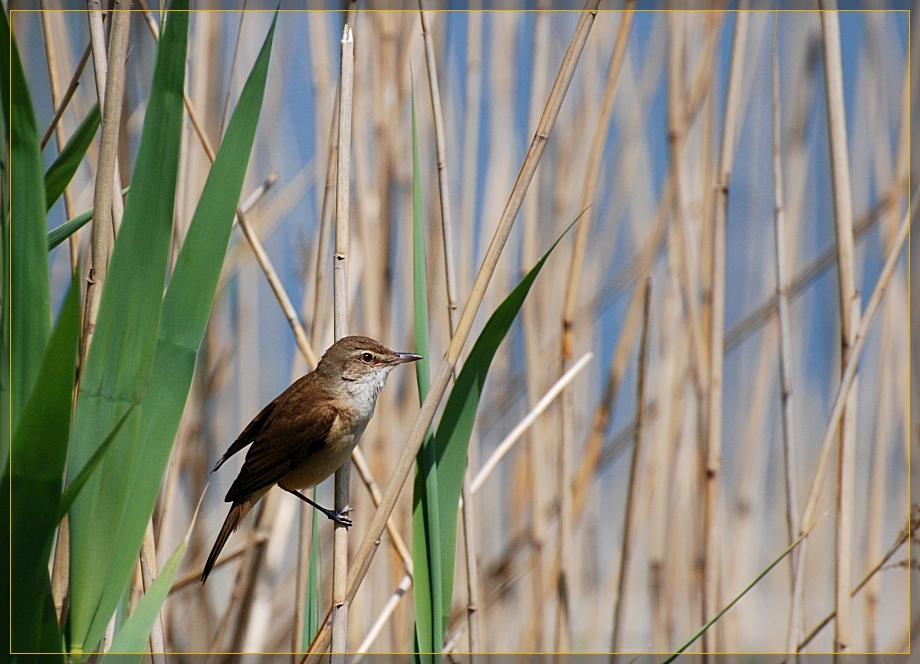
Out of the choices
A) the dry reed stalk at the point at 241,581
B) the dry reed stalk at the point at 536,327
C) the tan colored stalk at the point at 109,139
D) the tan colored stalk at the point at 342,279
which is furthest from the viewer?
the dry reed stalk at the point at 536,327

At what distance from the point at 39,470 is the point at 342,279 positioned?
1.79 feet

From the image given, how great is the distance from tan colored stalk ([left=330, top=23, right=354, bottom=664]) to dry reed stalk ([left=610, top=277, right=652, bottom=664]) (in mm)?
854

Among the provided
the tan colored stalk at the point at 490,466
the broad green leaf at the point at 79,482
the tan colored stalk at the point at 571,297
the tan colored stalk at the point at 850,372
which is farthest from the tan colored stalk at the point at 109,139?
the tan colored stalk at the point at 850,372

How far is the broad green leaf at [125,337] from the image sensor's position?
1.02m

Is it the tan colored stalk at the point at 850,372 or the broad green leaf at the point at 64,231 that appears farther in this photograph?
the tan colored stalk at the point at 850,372

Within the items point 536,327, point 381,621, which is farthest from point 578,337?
point 381,621

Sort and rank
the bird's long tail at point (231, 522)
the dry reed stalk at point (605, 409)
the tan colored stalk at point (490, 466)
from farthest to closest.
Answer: the dry reed stalk at point (605, 409) < the tan colored stalk at point (490, 466) < the bird's long tail at point (231, 522)

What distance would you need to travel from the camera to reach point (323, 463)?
5.68 feet

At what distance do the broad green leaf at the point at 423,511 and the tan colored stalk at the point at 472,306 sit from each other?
0.05 metres

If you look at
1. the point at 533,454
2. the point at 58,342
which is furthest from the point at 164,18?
the point at 533,454

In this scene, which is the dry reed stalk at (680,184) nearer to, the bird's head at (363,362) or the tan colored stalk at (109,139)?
the bird's head at (363,362)

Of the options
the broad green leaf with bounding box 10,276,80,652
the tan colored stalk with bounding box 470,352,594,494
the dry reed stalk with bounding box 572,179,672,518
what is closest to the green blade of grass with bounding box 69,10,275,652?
the broad green leaf with bounding box 10,276,80,652

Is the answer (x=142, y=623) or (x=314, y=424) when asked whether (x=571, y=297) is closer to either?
(x=314, y=424)

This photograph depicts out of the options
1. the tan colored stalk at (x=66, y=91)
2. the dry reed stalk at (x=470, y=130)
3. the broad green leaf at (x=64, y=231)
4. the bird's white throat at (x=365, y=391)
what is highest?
the dry reed stalk at (x=470, y=130)
